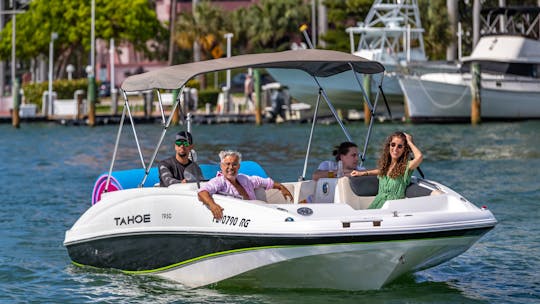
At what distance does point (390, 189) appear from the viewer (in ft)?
41.5

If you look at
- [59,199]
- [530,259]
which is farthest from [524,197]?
[59,199]

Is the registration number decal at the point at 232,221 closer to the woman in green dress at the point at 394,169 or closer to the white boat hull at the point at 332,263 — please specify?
the white boat hull at the point at 332,263

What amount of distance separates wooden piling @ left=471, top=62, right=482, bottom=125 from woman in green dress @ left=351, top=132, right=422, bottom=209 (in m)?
36.0

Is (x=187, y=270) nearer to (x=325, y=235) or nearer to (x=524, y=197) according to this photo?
(x=325, y=235)

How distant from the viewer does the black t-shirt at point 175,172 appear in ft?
44.7

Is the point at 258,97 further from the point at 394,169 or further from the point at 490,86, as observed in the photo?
the point at 394,169

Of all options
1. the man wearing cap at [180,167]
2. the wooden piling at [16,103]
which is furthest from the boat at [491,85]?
the man wearing cap at [180,167]

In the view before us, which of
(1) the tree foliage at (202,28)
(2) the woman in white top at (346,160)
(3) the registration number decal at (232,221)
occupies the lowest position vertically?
(3) the registration number decal at (232,221)

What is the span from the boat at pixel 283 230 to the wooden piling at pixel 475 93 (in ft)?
115

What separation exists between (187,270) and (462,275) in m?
3.45

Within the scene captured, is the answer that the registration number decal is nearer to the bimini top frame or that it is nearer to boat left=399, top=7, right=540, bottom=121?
the bimini top frame

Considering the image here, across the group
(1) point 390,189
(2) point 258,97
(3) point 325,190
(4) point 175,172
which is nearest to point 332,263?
(1) point 390,189

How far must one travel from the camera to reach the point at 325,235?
11.6m

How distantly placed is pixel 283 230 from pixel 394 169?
5.22 feet
